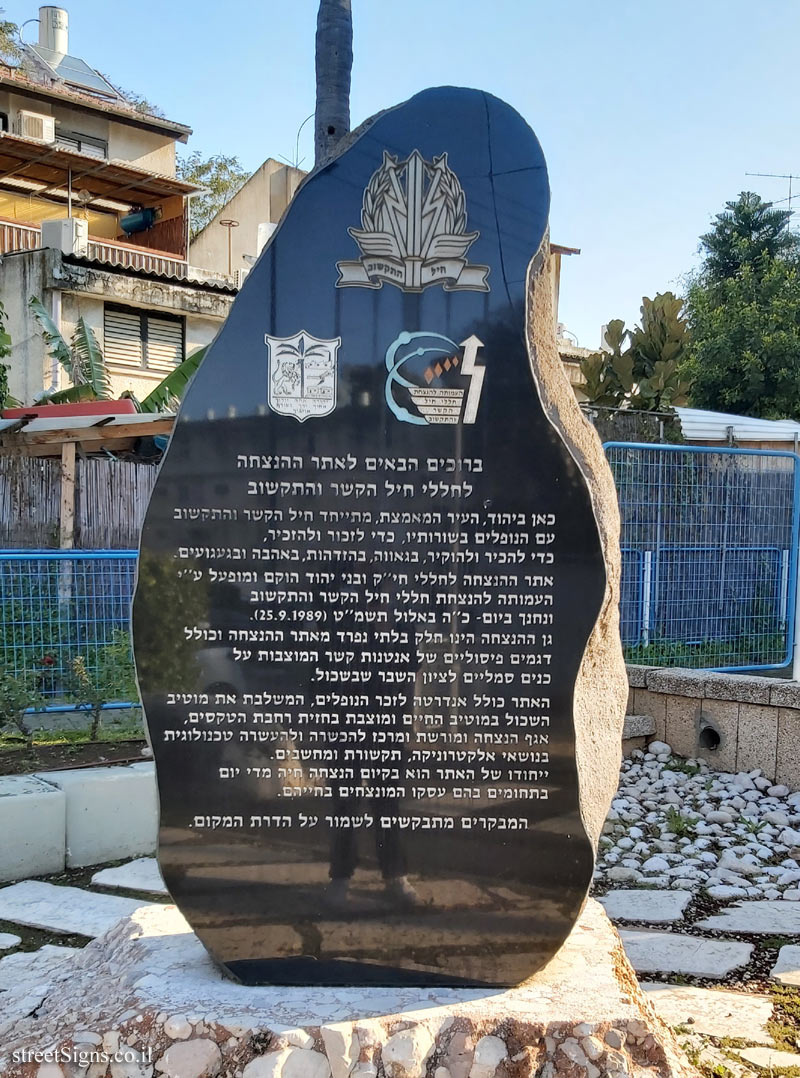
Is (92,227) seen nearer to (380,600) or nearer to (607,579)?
(380,600)

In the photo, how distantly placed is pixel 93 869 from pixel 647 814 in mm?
3197

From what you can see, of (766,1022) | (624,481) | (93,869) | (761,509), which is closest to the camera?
(766,1022)

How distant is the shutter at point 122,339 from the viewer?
17.2 metres

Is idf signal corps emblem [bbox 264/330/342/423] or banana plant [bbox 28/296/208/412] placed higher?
banana plant [bbox 28/296/208/412]

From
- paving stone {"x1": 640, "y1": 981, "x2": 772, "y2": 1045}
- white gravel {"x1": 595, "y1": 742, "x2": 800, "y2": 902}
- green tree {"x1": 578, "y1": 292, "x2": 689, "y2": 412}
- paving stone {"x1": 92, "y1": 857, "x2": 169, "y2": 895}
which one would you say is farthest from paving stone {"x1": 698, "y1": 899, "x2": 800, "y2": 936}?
green tree {"x1": 578, "y1": 292, "x2": 689, "y2": 412}

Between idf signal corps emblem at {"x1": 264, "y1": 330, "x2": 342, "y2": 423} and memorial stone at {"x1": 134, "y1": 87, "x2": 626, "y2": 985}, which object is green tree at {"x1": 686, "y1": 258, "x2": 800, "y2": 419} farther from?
idf signal corps emblem at {"x1": 264, "y1": 330, "x2": 342, "y2": 423}

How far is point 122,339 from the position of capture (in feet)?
57.1

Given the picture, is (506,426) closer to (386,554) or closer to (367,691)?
(386,554)

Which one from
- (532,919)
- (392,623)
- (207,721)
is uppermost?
(392,623)

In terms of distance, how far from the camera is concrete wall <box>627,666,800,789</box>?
6.59m

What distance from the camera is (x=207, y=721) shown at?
9.93 feet

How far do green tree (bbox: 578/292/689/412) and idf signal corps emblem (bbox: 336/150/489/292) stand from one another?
1101 centimetres

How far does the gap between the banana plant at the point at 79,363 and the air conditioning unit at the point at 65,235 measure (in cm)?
213

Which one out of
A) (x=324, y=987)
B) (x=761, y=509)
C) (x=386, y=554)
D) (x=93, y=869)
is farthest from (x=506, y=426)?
(x=761, y=509)
